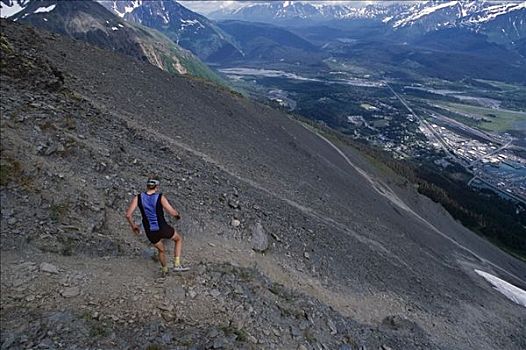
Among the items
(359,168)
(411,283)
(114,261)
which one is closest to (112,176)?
(114,261)

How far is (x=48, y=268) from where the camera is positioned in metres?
12.5

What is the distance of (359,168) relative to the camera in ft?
235

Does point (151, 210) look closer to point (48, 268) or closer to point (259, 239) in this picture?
point (48, 268)

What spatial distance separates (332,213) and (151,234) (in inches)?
900

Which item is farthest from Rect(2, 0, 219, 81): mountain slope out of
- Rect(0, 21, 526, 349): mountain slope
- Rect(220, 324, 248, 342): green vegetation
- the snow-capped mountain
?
Rect(220, 324, 248, 342): green vegetation

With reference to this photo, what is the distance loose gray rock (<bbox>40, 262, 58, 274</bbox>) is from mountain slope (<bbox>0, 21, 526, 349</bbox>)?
2.5 inches

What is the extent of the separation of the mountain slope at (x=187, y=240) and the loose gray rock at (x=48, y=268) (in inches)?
2.5

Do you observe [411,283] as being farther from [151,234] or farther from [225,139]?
[151,234]

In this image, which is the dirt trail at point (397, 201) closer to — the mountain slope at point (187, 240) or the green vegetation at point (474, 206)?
the mountain slope at point (187, 240)

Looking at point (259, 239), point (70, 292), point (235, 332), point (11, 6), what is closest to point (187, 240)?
point (259, 239)

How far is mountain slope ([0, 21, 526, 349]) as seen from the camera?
12.5 m

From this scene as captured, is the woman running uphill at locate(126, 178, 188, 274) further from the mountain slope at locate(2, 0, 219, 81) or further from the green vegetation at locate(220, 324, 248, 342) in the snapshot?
the mountain slope at locate(2, 0, 219, 81)

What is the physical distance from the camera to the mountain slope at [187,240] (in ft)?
41.0

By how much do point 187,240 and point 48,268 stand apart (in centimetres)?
649
